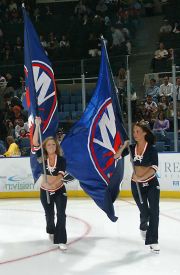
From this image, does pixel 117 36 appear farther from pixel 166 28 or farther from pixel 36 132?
pixel 36 132

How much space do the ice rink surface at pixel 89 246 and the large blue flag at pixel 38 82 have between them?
1.20 metres

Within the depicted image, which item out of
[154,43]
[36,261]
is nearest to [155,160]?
[36,261]

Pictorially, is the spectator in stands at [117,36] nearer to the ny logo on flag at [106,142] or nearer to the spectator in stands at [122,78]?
the spectator in stands at [122,78]

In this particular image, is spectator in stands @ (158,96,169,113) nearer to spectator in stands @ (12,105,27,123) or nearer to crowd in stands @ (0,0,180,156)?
crowd in stands @ (0,0,180,156)

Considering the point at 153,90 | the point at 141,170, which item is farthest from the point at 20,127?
the point at 141,170

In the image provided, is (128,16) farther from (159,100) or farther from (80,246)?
(80,246)

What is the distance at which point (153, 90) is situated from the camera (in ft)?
51.0

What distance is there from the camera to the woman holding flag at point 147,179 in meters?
7.58

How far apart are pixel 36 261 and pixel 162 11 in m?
16.5

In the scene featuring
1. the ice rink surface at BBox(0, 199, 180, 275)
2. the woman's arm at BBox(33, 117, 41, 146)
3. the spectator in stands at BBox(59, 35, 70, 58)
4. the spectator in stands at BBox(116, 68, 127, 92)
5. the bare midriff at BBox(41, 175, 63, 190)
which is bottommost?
the ice rink surface at BBox(0, 199, 180, 275)

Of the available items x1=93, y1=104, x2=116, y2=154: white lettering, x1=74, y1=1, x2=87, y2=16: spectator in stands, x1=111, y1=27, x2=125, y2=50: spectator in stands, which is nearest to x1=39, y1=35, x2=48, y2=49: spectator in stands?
x1=74, y1=1, x2=87, y2=16: spectator in stands

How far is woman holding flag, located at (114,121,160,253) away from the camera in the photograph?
7.58 metres

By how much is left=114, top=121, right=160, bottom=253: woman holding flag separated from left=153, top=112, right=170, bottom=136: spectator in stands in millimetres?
6928

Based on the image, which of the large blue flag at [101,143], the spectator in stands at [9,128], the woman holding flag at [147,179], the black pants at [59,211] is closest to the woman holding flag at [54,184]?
the black pants at [59,211]
